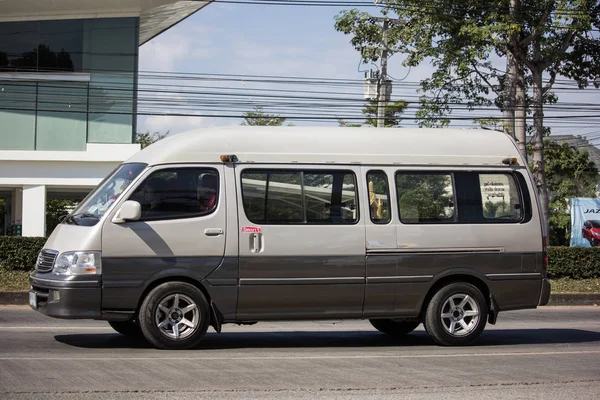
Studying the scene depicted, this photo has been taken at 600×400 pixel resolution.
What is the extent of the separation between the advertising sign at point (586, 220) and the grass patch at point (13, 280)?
670 inches

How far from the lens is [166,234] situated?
30.3 feet

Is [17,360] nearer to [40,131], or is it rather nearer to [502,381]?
[502,381]

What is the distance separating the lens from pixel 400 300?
10000 millimetres

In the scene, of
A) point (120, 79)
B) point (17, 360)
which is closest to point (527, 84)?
point (120, 79)

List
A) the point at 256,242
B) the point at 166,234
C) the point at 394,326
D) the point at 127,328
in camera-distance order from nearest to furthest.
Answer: the point at 166,234, the point at 256,242, the point at 127,328, the point at 394,326

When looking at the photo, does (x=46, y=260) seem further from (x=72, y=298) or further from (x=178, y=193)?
(x=178, y=193)

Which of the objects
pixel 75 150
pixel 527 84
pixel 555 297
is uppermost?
pixel 527 84

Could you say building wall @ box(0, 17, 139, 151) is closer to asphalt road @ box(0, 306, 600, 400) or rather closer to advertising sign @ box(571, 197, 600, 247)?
advertising sign @ box(571, 197, 600, 247)

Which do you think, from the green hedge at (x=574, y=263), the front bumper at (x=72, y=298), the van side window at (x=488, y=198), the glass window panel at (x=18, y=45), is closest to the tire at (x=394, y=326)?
the van side window at (x=488, y=198)

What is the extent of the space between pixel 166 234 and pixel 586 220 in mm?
20419

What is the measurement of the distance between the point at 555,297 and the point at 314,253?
10.5m

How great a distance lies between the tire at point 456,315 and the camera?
1009 cm

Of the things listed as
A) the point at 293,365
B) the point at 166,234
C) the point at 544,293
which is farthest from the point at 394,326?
the point at 166,234

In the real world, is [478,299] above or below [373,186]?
below
